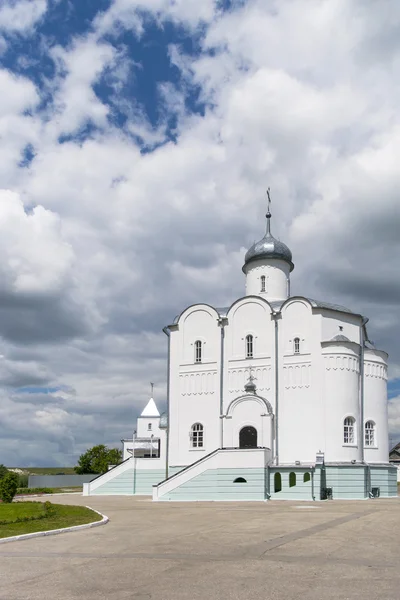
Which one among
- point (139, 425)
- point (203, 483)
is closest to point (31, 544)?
point (203, 483)

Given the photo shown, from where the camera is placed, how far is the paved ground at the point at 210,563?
26.3 feet

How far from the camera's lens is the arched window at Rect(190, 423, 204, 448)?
36.0 metres

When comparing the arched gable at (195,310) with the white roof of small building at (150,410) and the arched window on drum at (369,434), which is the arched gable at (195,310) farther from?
the white roof of small building at (150,410)

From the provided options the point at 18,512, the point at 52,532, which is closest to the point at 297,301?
the point at 18,512

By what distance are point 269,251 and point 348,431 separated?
12121 mm

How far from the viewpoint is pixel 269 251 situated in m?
40.0

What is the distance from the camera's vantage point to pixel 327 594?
7816 millimetres

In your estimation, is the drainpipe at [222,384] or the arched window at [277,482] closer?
the arched window at [277,482]

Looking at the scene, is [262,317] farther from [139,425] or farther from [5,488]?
[139,425]

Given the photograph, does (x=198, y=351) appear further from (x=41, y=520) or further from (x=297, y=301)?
(x=41, y=520)

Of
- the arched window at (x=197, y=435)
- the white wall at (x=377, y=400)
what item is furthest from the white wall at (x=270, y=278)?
the arched window at (x=197, y=435)

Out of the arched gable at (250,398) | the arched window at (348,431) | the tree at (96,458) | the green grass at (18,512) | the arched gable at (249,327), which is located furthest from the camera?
the tree at (96,458)

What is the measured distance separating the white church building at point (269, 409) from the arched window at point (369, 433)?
58mm

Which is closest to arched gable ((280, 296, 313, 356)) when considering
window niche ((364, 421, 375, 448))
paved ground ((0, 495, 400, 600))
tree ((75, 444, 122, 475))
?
window niche ((364, 421, 375, 448))
